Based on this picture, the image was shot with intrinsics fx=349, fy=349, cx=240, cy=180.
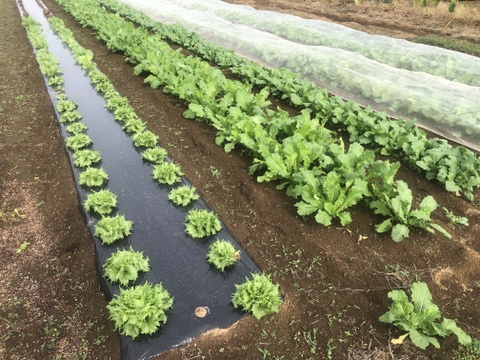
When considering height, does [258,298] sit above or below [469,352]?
above

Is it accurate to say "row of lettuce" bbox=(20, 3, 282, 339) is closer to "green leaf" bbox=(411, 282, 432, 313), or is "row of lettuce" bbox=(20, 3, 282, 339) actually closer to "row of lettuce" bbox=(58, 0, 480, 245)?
"row of lettuce" bbox=(58, 0, 480, 245)

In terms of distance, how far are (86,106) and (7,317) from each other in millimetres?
5382

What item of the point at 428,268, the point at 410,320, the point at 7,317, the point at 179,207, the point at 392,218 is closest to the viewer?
the point at 410,320

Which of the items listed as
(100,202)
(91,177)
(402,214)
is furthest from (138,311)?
(402,214)

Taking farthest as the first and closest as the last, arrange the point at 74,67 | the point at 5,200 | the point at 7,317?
the point at 74,67, the point at 5,200, the point at 7,317

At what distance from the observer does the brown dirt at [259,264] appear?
10.8ft

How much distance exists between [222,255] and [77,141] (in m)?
3.86

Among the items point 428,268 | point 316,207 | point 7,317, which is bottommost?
point 7,317

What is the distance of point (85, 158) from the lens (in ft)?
19.1

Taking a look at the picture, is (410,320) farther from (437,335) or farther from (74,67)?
(74,67)

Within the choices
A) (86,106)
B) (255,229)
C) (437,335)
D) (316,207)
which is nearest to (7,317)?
(255,229)

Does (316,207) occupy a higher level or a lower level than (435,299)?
higher

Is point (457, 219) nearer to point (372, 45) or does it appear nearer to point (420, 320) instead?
point (420, 320)

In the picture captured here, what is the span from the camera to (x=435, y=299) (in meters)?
3.63
